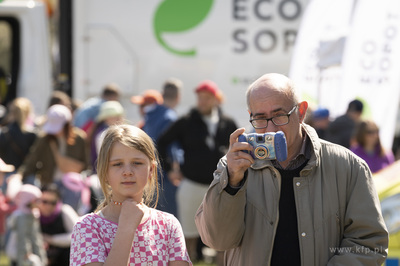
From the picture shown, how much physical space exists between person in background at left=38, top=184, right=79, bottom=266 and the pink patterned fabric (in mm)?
4312

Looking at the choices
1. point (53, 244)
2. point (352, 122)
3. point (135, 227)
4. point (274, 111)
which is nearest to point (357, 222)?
point (274, 111)

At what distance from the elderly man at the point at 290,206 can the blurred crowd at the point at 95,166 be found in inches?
158

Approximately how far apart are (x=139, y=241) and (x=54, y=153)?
16.5 ft

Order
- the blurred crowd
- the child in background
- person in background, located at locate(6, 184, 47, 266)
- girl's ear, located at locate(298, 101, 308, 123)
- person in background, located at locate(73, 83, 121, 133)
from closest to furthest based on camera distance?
the child in background → girl's ear, located at locate(298, 101, 308, 123) → person in background, located at locate(6, 184, 47, 266) → the blurred crowd → person in background, located at locate(73, 83, 121, 133)

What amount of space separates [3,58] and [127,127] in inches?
332

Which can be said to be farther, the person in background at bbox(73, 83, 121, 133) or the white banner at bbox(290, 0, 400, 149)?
the person in background at bbox(73, 83, 121, 133)

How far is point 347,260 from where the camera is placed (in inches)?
128

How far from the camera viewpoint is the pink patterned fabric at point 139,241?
10.2ft

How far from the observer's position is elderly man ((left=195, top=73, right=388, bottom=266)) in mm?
3285

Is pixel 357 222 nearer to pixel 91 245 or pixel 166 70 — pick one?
pixel 91 245

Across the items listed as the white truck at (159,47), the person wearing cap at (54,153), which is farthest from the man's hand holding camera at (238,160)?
the white truck at (159,47)

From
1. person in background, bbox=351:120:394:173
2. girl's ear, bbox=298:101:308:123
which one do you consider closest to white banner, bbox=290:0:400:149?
person in background, bbox=351:120:394:173

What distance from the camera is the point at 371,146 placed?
8.09 m

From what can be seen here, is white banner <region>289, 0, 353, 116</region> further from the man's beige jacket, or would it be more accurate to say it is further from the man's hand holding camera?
the man's hand holding camera
